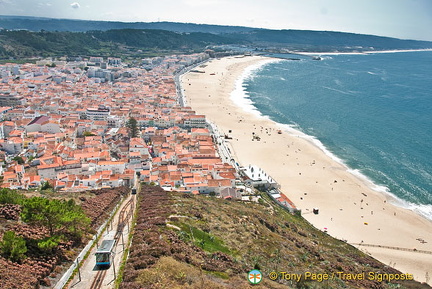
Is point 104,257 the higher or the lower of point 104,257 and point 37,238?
the lower

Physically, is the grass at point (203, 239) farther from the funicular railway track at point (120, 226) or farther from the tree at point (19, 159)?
the tree at point (19, 159)

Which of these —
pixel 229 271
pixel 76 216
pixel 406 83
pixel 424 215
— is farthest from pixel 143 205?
pixel 406 83

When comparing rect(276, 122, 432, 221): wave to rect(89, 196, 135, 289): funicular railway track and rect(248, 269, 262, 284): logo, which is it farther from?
rect(89, 196, 135, 289): funicular railway track

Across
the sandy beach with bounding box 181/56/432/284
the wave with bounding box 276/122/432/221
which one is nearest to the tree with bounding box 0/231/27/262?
the sandy beach with bounding box 181/56/432/284

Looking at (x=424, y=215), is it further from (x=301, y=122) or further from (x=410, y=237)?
(x=301, y=122)

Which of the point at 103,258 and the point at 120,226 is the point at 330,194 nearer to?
the point at 120,226

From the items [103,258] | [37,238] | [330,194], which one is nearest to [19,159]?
[37,238]
